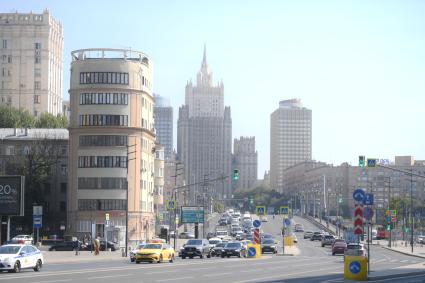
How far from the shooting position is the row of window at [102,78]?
105438mm

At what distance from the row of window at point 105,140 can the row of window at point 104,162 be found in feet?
5.39

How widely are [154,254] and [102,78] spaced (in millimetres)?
53154

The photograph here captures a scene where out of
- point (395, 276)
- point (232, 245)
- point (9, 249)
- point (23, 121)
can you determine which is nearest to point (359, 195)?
Answer: point (395, 276)

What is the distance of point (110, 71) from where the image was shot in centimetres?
→ 10562

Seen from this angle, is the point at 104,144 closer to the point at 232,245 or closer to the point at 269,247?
the point at 269,247

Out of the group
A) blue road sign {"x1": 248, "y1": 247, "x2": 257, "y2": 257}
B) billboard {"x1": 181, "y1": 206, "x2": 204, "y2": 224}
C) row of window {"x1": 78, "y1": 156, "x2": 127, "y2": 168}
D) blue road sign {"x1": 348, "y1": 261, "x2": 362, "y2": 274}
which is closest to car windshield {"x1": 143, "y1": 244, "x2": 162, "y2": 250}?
blue road sign {"x1": 248, "y1": 247, "x2": 257, "y2": 257}

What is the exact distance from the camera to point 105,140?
105750 mm

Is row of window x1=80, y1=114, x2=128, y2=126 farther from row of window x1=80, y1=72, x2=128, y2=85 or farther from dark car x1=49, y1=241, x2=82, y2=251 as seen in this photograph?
dark car x1=49, y1=241, x2=82, y2=251

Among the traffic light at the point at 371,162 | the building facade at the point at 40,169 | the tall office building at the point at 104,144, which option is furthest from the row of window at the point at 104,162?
the traffic light at the point at 371,162

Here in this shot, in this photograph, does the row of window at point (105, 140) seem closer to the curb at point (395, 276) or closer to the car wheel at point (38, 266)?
the car wheel at point (38, 266)

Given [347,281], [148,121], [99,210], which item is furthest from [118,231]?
[347,281]

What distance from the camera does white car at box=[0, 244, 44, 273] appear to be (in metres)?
42.1

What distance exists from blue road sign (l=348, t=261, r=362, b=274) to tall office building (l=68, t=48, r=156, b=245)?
2648 inches

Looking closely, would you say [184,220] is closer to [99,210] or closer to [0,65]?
[99,210]
